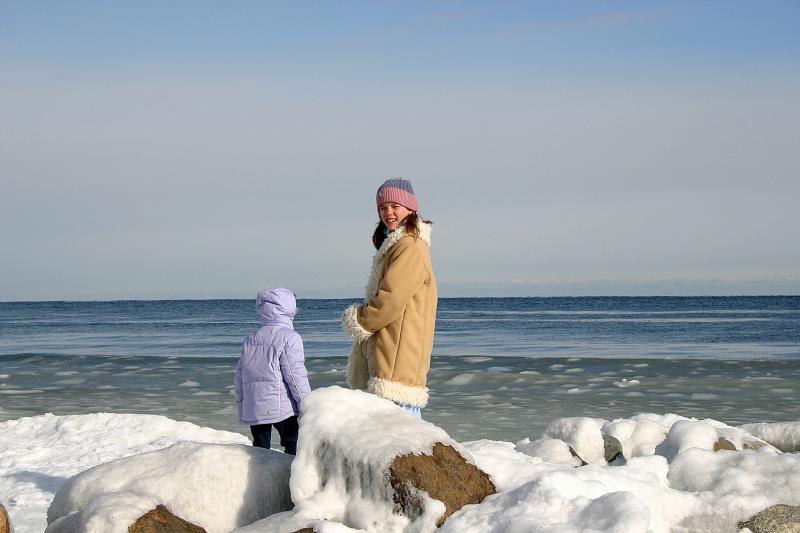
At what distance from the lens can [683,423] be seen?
6.25 meters

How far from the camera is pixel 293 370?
5969 mm

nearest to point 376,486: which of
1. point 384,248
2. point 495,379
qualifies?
point 384,248

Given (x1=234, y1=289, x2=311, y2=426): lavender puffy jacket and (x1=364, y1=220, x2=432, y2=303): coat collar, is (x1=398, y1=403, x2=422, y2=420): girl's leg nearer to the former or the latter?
(x1=364, y1=220, x2=432, y2=303): coat collar

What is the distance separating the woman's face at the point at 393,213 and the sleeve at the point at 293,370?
1423 millimetres

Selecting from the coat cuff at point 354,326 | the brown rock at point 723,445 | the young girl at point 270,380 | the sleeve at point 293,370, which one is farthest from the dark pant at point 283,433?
the brown rock at point 723,445

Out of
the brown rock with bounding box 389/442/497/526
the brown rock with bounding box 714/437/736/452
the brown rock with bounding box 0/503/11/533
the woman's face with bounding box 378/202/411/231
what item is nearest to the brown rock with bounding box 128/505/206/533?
the brown rock with bounding box 0/503/11/533

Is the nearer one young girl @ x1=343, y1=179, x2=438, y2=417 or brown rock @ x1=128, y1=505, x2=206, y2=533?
brown rock @ x1=128, y1=505, x2=206, y2=533

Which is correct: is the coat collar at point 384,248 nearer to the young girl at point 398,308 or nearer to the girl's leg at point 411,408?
the young girl at point 398,308

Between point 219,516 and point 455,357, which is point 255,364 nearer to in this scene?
point 219,516

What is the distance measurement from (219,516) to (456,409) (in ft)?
23.6

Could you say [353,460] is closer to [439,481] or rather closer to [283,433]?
[439,481]

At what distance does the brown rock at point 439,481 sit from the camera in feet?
14.1

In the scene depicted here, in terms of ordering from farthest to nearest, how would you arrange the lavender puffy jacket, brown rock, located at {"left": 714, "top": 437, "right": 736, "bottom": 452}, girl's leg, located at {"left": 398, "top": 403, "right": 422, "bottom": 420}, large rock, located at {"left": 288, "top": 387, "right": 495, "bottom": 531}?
brown rock, located at {"left": 714, "top": 437, "right": 736, "bottom": 452}
the lavender puffy jacket
girl's leg, located at {"left": 398, "top": 403, "right": 422, "bottom": 420}
large rock, located at {"left": 288, "top": 387, "right": 495, "bottom": 531}

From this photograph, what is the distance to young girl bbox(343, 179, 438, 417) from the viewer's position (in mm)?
4738
